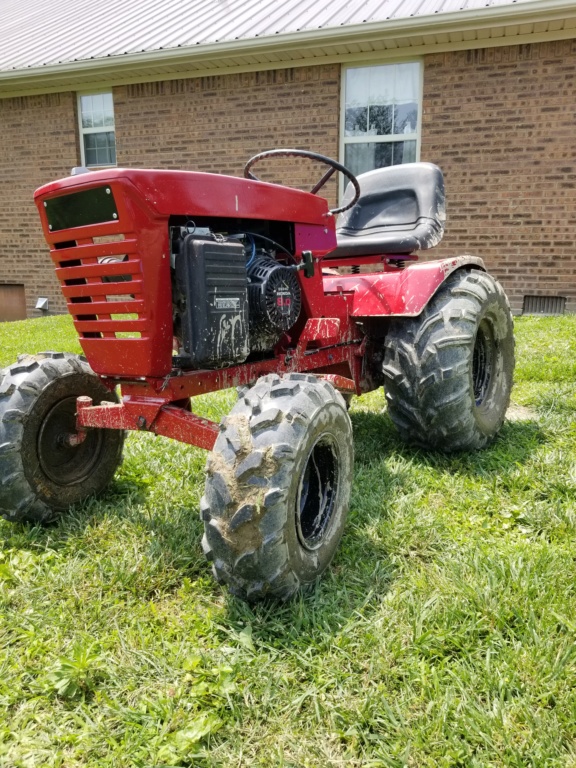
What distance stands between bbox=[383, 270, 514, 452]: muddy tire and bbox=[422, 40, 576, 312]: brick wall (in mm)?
4707

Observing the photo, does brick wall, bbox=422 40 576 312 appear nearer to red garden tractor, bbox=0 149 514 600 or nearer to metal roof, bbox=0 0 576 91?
metal roof, bbox=0 0 576 91

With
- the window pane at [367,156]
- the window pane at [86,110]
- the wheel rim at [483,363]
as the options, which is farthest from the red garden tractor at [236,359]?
the window pane at [86,110]

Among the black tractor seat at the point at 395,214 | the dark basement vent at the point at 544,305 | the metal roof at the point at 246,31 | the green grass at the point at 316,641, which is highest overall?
the metal roof at the point at 246,31

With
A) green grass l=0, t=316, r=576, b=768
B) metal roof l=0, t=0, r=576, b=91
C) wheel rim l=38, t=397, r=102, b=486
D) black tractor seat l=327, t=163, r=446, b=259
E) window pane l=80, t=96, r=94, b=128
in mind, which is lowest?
green grass l=0, t=316, r=576, b=768

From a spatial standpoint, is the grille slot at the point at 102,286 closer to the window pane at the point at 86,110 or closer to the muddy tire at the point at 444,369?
the muddy tire at the point at 444,369

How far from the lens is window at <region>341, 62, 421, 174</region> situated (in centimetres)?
770

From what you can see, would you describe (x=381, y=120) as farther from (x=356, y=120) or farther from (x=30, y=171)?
(x=30, y=171)

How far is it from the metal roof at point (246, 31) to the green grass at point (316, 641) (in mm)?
5894

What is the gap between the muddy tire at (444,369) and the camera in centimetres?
292

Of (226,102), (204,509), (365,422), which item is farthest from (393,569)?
(226,102)

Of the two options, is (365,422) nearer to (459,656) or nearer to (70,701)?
(459,656)

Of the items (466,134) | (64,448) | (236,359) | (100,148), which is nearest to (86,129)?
(100,148)

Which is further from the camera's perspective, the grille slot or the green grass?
the grille slot

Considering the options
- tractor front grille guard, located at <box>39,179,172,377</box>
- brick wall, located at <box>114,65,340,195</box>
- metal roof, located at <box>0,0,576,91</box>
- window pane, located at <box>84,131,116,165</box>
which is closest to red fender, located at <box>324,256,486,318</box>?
tractor front grille guard, located at <box>39,179,172,377</box>
